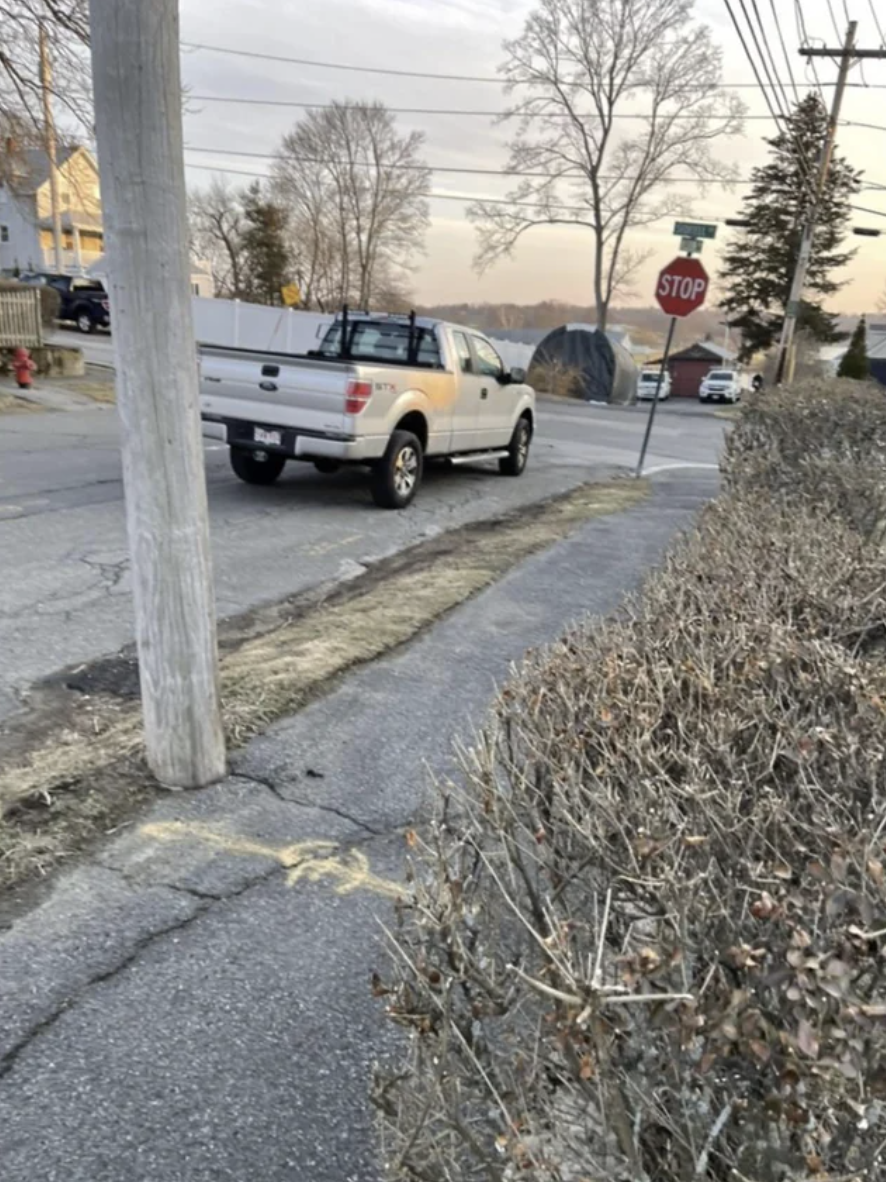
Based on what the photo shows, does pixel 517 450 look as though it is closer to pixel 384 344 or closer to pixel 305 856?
pixel 384 344

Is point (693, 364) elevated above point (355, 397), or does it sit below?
below

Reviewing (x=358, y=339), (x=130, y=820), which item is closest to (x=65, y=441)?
(x=358, y=339)

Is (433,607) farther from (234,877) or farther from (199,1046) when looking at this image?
(199,1046)

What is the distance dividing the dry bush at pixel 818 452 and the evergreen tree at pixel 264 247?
157 feet

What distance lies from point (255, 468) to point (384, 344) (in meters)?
2.31

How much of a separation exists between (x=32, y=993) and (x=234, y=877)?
74 cm

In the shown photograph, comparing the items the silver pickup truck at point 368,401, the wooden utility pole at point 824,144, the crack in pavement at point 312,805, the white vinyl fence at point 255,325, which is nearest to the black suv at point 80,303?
the white vinyl fence at point 255,325

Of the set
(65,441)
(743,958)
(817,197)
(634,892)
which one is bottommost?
(65,441)

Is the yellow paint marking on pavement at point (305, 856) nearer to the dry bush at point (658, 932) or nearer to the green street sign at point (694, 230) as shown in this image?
the dry bush at point (658, 932)

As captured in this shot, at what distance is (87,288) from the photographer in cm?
3650

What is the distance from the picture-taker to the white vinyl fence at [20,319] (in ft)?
61.6

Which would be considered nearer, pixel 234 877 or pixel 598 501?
pixel 234 877

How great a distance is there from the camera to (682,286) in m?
12.4

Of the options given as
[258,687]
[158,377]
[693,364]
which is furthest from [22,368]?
[693,364]
